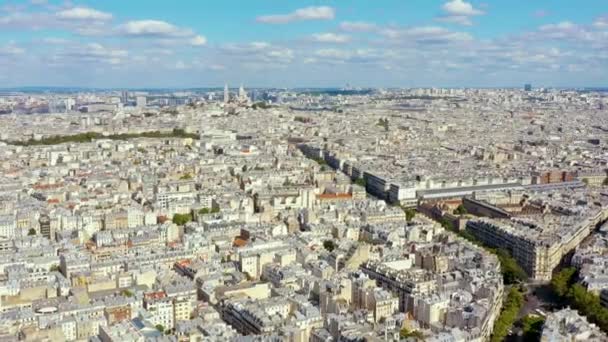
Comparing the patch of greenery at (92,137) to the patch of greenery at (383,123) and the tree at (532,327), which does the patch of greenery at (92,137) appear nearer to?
the patch of greenery at (383,123)

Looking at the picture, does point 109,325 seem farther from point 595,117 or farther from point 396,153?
point 595,117

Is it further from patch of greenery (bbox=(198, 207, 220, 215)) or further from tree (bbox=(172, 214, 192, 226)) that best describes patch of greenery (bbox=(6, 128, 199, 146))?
tree (bbox=(172, 214, 192, 226))

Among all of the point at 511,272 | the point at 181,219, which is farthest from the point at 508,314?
the point at 181,219

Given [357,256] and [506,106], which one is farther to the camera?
[506,106]

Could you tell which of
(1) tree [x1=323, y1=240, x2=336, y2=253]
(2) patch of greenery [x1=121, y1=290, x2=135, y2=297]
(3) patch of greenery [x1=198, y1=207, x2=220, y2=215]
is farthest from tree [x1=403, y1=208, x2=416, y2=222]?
(2) patch of greenery [x1=121, y1=290, x2=135, y2=297]

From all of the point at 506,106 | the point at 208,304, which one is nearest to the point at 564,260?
the point at 208,304

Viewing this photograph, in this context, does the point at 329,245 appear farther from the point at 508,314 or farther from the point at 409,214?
the point at 508,314
